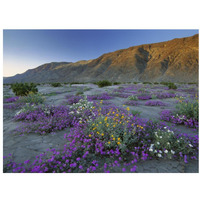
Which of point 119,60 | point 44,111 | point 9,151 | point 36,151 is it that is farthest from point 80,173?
point 119,60

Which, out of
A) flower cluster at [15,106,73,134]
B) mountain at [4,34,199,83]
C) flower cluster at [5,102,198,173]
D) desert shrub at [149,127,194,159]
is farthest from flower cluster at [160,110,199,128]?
mountain at [4,34,199,83]

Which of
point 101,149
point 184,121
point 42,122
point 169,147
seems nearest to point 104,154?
point 101,149

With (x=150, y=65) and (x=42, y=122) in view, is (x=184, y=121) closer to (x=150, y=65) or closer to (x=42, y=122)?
(x=42, y=122)

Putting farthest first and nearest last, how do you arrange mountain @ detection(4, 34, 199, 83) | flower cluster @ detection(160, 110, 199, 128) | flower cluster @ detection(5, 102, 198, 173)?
mountain @ detection(4, 34, 199, 83), flower cluster @ detection(160, 110, 199, 128), flower cluster @ detection(5, 102, 198, 173)

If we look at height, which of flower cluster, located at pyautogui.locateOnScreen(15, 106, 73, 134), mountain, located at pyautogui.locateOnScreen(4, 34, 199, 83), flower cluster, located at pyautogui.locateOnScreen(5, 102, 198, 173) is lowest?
flower cluster, located at pyautogui.locateOnScreen(5, 102, 198, 173)

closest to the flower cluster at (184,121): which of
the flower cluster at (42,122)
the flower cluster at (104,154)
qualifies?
the flower cluster at (104,154)

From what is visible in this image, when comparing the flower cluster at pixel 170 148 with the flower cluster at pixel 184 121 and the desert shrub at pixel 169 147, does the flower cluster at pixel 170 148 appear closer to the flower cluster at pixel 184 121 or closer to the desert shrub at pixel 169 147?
the desert shrub at pixel 169 147

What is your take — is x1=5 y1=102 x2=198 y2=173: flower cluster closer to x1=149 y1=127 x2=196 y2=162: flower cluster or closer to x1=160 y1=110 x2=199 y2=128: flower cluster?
x1=149 y1=127 x2=196 y2=162: flower cluster
